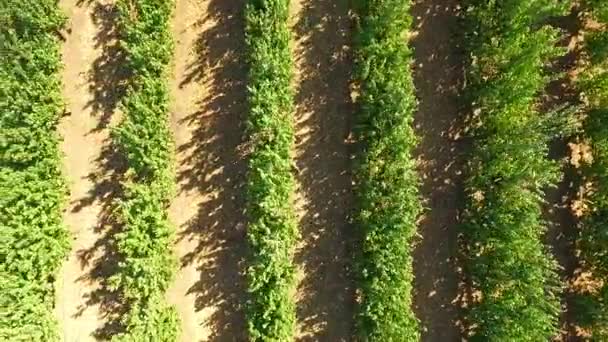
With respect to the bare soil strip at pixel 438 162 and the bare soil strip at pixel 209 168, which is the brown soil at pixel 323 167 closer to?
the bare soil strip at pixel 209 168

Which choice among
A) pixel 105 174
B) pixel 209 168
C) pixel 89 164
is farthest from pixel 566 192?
pixel 89 164

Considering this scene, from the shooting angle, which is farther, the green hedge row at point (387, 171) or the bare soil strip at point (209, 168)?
the bare soil strip at point (209, 168)

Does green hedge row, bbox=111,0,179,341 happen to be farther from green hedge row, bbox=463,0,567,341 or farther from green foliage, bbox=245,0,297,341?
green hedge row, bbox=463,0,567,341

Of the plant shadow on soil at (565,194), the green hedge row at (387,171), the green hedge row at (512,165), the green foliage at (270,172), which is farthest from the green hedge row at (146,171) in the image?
A: the plant shadow on soil at (565,194)

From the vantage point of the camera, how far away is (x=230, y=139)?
15219 mm

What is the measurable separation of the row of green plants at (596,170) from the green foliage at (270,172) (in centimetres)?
700

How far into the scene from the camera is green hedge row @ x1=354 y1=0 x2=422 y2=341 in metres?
14.1

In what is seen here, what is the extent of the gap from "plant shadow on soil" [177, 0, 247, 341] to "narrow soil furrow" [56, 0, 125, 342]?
1.75m

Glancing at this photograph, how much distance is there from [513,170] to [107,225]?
9.50 m

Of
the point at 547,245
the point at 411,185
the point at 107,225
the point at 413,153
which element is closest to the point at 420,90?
the point at 413,153

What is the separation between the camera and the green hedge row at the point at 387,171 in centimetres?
1412

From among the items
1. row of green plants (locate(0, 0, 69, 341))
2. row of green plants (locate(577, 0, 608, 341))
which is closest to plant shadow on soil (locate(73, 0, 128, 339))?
row of green plants (locate(0, 0, 69, 341))

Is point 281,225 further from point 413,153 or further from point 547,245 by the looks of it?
point 547,245

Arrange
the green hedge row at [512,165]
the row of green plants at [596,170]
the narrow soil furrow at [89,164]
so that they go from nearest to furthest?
the green hedge row at [512,165], the row of green plants at [596,170], the narrow soil furrow at [89,164]
